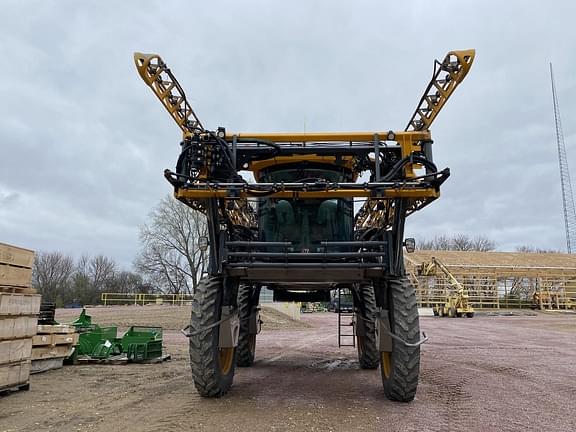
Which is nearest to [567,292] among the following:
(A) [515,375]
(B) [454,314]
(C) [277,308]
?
(B) [454,314]

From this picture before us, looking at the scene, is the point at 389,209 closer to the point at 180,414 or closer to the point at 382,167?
the point at 382,167

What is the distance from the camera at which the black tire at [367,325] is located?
8.22m

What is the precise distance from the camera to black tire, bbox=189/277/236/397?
5551 millimetres

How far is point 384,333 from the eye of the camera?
5.71 meters

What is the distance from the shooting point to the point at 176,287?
53.4 metres

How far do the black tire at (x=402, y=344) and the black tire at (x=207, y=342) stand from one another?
213cm

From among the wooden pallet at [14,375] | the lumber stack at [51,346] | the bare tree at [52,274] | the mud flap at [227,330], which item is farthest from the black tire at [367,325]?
the bare tree at [52,274]

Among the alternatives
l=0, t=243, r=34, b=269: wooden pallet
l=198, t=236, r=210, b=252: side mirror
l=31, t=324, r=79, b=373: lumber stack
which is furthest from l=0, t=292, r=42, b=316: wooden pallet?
l=198, t=236, r=210, b=252: side mirror

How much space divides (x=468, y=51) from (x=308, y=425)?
14.7 ft

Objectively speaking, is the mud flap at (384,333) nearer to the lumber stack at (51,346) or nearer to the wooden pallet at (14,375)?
the wooden pallet at (14,375)

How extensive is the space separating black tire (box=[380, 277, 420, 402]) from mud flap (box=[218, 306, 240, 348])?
78.3 inches

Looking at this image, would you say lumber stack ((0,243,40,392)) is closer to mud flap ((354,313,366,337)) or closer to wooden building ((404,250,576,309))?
mud flap ((354,313,366,337))

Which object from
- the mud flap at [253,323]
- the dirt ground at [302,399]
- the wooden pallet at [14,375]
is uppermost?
the mud flap at [253,323]

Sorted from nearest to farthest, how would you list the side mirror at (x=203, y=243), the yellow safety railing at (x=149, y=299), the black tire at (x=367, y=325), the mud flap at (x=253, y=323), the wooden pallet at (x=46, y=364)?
the side mirror at (x=203, y=243) < the wooden pallet at (x=46, y=364) < the black tire at (x=367, y=325) < the mud flap at (x=253, y=323) < the yellow safety railing at (x=149, y=299)
